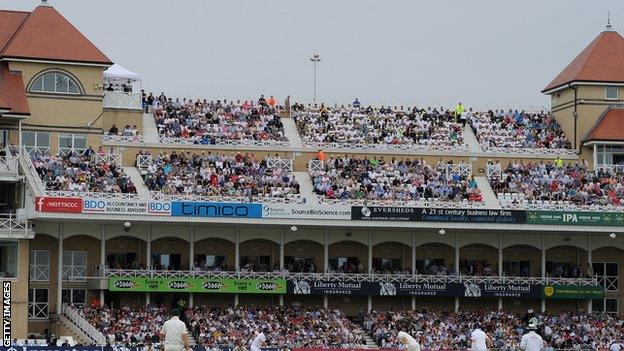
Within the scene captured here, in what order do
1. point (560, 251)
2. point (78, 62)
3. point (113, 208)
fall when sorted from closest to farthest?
point (113, 208) → point (78, 62) → point (560, 251)

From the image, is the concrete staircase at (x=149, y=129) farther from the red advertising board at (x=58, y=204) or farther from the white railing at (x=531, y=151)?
the white railing at (x=531, y=151)

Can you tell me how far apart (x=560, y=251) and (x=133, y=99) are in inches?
871

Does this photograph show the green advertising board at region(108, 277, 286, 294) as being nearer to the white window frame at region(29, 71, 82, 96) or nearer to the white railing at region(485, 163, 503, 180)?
the white window frame at region(29, 71, 82, 96)

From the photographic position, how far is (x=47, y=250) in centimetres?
6888

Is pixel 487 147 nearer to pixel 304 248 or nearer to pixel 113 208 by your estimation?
pixel 304 248

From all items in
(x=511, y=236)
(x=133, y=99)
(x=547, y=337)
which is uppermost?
(x=133, y=99)

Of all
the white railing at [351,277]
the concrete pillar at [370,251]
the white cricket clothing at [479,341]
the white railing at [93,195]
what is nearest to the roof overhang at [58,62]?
the white railing at [93,195]

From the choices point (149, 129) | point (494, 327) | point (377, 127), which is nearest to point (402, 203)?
point (494, 327)

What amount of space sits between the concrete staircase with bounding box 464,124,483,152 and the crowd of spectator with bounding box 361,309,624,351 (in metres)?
8.63

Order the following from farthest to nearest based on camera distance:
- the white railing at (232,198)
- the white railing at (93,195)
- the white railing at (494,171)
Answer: the white railing at (494,171) < the white railing at (232,198) < the white railing at (93,195)

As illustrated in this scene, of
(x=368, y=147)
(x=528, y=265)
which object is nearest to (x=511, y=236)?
(x=528, y=265)

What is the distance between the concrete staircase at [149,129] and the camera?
238 ft

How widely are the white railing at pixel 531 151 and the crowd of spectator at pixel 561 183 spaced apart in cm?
63

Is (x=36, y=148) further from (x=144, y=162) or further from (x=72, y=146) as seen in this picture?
(x=144, y=162)
